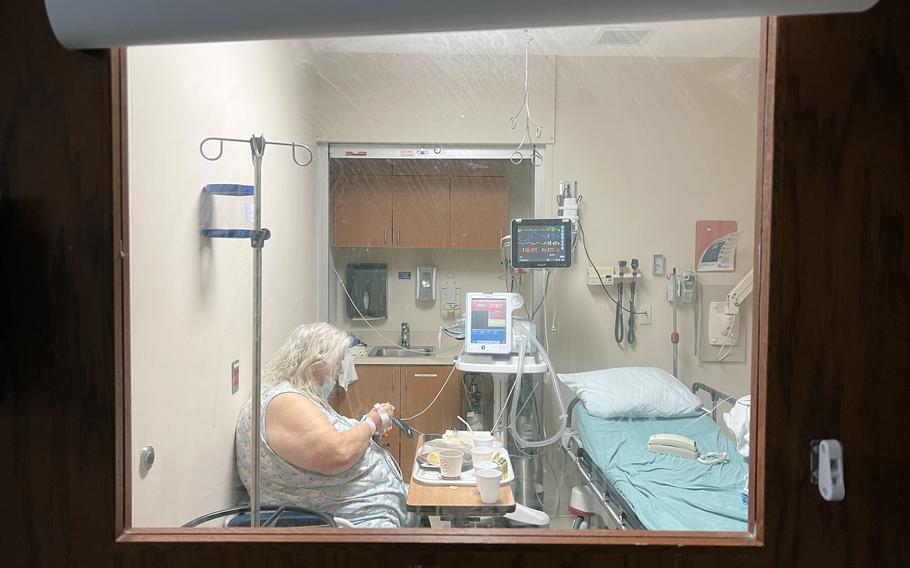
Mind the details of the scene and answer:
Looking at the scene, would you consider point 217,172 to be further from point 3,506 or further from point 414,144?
point 3,506

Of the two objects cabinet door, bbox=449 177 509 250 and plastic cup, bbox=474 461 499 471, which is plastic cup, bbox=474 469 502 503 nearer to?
plastic cup, bbox=474 461 499 471

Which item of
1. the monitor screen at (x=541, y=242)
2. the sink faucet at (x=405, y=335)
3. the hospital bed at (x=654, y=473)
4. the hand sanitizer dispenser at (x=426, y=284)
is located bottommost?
the hospital bed at (x=654, y=473)

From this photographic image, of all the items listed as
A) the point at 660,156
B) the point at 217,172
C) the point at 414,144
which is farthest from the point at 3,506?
the point at 660,156

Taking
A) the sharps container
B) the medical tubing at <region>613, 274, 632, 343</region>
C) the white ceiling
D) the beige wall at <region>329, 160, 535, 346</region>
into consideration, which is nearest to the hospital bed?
the medical tubing at <region>613, 274, 632, 343</region>

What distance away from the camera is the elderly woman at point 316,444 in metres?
1.13

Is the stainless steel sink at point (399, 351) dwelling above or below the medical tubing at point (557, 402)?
above

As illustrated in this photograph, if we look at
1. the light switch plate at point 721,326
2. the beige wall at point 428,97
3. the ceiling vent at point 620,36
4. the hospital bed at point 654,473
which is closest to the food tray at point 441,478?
the hospital bed at point 654,473

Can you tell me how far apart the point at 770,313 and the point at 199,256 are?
1155mm

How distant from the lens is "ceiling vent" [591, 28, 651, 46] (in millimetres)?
1182

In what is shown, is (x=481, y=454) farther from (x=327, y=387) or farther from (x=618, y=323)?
(x=618, y=323)

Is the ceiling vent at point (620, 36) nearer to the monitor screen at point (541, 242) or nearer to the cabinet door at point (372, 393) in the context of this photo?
the monitor screen at point (541, 242)

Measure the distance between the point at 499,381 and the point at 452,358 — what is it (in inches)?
6.1

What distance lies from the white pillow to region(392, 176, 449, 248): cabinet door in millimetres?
606

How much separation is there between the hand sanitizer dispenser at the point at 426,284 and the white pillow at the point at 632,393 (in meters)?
0.49
